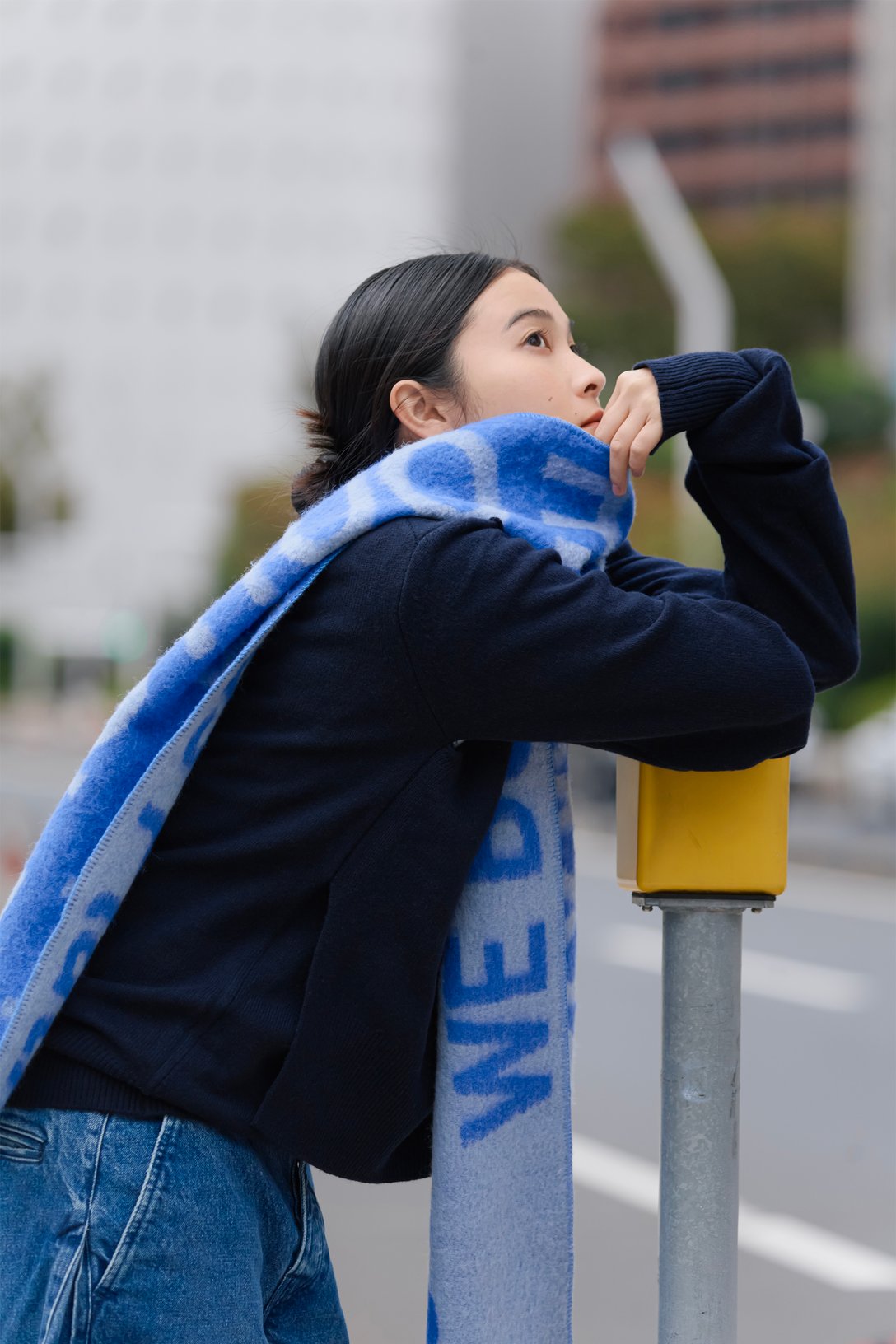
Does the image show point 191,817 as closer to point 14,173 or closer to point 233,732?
point 233,732

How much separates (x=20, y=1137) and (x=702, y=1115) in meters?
0.60

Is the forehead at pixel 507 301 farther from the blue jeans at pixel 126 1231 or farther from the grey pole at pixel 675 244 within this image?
the grey pole at pixel 675 244

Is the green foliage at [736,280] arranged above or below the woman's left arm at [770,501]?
below

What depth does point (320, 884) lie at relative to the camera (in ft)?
4.67

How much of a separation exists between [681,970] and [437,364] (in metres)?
0.63

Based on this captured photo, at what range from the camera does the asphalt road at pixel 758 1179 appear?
349 centimetres

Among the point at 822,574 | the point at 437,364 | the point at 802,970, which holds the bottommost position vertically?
the point at 802,970

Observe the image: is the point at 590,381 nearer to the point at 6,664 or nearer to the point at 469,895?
the point at 469,895

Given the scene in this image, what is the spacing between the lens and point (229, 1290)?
1411 mm

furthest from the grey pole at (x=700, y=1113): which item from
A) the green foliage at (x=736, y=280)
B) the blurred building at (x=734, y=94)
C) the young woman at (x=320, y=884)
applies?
the blurred building at (x=734, y=94)

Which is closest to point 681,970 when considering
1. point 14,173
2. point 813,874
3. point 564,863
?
point 564,863

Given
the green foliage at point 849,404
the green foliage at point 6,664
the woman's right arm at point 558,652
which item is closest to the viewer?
the woman's right arm at point 558,652

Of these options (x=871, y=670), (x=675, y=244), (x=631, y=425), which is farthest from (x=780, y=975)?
(x=871, y=670)

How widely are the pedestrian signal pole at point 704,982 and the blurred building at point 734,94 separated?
6526cm
